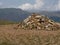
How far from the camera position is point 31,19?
34.3m

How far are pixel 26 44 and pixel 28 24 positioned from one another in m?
14.4

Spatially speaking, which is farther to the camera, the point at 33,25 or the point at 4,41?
the point at 33,25

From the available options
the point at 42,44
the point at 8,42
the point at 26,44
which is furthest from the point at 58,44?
the point at 8,42

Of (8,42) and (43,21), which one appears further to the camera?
(43,21)

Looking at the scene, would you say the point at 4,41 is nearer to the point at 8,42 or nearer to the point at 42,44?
the point at 8,42

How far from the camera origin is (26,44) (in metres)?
18.7

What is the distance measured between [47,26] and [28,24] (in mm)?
2599

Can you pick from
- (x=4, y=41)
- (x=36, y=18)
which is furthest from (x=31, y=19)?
(x=4, y=41)

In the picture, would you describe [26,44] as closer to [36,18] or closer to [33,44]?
[33,44]

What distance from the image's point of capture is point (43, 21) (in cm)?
3394

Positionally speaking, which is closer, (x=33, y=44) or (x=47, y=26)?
(x=33, y=44)

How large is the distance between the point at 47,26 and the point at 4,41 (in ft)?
47.0

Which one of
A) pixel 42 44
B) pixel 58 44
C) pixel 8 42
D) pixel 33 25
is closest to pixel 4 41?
pixel 8 42

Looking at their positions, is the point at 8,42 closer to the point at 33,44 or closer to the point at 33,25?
the point at 33,44
